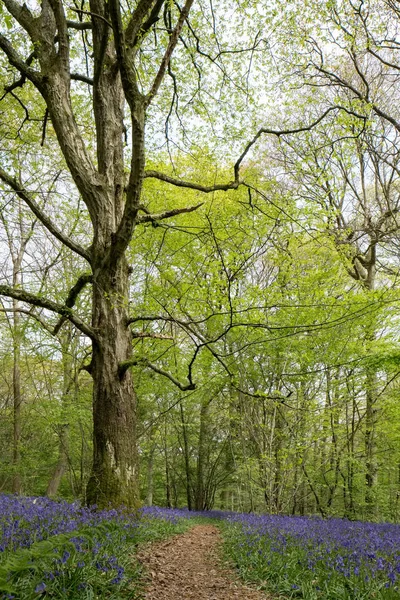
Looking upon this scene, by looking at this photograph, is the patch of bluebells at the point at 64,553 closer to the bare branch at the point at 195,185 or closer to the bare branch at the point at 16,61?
the bare branch at the point at 195,185

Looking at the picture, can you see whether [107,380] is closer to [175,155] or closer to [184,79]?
[184,79]

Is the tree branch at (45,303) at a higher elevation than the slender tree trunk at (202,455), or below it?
higher

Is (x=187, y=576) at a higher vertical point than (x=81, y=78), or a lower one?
lower

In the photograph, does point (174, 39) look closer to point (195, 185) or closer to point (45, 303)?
point (195, 185)

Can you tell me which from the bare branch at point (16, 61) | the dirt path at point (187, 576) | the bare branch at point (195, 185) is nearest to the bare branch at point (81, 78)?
the bare branch at point (16, 61)

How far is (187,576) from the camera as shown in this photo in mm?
4621

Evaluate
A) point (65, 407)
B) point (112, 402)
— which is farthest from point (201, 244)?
point (65, 407)

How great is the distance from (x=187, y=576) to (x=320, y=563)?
5.24ft

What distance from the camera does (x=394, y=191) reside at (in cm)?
Result: 1433

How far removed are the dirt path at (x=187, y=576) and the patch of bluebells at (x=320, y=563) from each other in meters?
0.27

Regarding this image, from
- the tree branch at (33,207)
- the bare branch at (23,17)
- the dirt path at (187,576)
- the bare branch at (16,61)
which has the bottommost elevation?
the dirt path at (187,576)

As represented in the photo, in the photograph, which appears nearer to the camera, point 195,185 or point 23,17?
point 23,17

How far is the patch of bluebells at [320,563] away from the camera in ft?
10.5

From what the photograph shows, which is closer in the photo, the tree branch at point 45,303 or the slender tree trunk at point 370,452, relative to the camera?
the tree branch at point 45,303
